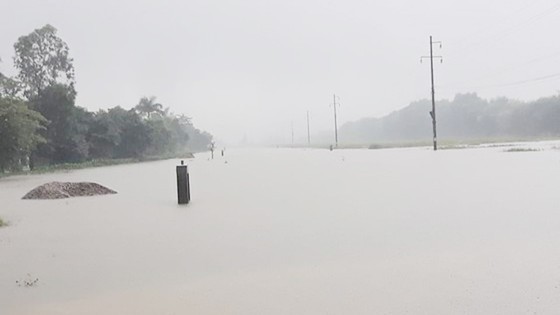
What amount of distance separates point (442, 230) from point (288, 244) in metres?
2.09

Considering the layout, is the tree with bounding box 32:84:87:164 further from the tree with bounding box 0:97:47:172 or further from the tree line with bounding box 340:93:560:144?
the tree line with bounding box 340:93:560:144

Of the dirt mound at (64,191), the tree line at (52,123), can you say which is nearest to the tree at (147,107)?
the tree line at (52,123)

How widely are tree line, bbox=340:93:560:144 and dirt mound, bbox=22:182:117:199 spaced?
51.5m

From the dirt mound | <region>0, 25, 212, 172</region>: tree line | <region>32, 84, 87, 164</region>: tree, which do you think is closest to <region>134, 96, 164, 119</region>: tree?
<region>0, 25, 212, 172</region>: tree line

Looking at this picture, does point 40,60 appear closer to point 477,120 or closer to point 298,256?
point 298,256

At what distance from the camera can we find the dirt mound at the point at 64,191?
1378cm

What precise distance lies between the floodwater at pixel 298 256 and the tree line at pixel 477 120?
53132 mm

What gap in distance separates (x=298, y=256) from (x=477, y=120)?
90.7m

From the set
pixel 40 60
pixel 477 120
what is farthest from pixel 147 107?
pixel 477 120

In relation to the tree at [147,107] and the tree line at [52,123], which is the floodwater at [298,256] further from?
the tree at [147,107]

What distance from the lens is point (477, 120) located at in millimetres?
88938

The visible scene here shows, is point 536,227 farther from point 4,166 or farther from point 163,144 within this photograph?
point 163,144

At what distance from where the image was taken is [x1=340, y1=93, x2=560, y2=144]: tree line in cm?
6781

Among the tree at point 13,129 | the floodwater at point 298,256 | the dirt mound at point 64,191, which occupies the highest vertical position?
the tree at point 13,129
